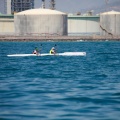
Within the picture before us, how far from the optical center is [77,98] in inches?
1105

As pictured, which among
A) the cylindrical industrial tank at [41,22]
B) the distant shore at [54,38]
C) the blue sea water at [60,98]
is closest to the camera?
the blue sea water at [60,98]

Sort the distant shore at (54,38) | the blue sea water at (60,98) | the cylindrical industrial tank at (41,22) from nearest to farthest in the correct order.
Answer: the blue sea water at (60,98)
the distant shore at (54,38)
the cylindrical industrial tank at (41,22)

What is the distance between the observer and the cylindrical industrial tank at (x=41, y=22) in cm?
18700

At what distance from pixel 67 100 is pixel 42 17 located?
160 m

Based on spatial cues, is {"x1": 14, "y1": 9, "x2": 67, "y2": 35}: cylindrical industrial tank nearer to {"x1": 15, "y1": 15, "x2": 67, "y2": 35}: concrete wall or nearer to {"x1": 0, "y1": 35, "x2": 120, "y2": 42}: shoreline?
{"x1": 15, "y1": 15, "x2": 67, "y2": 35}: concrete wall

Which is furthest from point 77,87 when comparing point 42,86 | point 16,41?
point 16,41

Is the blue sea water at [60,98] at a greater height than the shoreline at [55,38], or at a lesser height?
lesser

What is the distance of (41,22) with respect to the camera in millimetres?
187125

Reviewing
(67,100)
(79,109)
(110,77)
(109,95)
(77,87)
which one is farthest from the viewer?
(110,77)

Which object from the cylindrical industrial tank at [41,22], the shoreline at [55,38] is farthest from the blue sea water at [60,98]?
the cylindrical industrial tank at [41,22]

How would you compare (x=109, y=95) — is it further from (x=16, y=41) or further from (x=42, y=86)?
(x=16, y=41)

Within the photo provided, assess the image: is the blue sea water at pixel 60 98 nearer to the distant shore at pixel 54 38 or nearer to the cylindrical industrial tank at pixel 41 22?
the distant shore at pixel 54 38

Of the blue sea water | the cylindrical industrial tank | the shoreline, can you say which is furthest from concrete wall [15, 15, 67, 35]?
the blue sea water

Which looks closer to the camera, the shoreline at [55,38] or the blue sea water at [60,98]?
the blue sea water at [60,98]
